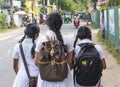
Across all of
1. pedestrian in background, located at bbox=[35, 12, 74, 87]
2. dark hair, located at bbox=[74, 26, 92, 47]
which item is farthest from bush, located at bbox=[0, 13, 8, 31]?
pedestrian in background, located at bbox=[35, 12, 74, 87]

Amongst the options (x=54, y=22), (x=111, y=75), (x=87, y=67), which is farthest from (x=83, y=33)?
(x=111, y=75)

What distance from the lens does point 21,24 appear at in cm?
6075

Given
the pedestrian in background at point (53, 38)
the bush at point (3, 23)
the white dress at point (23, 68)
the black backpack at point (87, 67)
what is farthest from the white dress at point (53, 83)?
the bush at point (3, 23)

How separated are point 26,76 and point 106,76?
7298mm

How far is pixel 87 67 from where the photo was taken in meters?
5.64

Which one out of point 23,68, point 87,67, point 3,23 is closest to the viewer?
point 87,67

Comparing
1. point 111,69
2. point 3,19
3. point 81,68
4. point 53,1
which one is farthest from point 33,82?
point 53,1

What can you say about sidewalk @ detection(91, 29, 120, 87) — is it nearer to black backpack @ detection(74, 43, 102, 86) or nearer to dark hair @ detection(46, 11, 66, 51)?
black backpack @ detection(74, 43, 102, 86)

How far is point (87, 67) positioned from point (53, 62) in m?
0.69

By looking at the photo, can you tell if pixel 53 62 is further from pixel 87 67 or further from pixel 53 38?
pixel 87 67

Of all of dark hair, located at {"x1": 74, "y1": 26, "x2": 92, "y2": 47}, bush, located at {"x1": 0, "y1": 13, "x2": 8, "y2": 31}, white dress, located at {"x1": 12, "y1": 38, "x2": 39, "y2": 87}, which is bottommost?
bush, located at {"x1": 0, "y1": 13, "x2": 8, "y2": 31}

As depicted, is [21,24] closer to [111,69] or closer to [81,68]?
[111,69]

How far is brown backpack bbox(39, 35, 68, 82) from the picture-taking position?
201 inches

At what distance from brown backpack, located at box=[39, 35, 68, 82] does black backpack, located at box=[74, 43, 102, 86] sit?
1.70 ft
